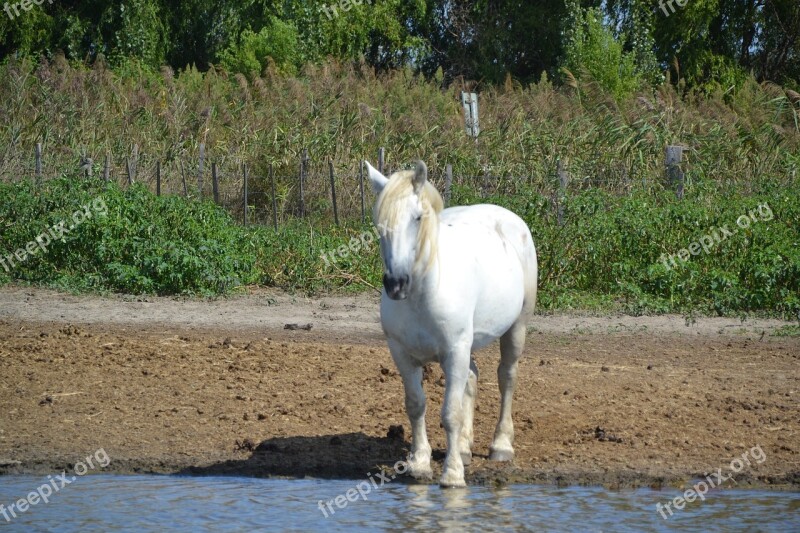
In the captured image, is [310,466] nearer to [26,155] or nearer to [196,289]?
[196,289]

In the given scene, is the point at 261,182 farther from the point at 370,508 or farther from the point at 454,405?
the point at 370,508

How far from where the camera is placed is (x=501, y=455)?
6.95 m

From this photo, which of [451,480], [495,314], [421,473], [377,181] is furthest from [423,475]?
[377,181]

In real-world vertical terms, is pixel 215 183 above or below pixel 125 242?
above

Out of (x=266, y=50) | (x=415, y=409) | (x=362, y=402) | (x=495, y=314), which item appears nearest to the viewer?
(x=415, y=409)

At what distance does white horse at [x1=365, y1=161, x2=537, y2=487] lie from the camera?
5.84 metres

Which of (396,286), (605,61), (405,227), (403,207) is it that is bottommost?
(396,286)

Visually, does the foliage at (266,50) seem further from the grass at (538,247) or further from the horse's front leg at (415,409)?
the horse's front leg at (415,409)

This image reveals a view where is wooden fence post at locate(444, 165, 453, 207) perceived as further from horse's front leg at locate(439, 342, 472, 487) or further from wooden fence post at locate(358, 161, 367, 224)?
horse's front leg at locate(439, 342, 472, 487)

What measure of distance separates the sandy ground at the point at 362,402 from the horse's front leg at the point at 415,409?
27cm

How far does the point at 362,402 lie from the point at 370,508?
2034 mm

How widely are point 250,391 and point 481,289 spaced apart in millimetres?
2600

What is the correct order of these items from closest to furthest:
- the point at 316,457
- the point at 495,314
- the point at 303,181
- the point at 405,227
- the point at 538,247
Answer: the point at 405,227, the point at 495,314, the point at 316,457, the point at 538,247, the point at 303,181

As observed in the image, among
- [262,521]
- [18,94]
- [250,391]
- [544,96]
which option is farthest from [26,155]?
[262,521]
